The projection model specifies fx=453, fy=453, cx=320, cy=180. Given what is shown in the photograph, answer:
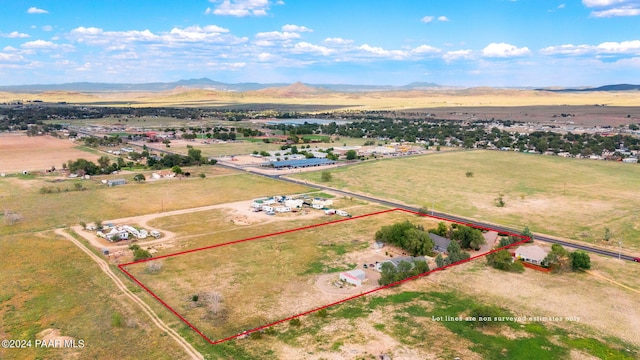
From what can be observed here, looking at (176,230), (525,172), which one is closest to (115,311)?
(176,230)

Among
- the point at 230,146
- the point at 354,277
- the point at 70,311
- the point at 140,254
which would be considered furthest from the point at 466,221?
the point at 230,146

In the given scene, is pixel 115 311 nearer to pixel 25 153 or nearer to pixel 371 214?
→ pixel 371 214

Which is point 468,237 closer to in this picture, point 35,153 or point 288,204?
point 288,204

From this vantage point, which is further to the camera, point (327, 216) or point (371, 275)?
point (327, 216)

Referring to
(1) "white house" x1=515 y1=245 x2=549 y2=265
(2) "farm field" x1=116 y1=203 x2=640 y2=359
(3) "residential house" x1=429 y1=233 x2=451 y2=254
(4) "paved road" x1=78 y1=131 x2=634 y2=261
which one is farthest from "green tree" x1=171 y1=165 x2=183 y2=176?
(1) "white house" x1=515 y1=245 x2=549 y2=265

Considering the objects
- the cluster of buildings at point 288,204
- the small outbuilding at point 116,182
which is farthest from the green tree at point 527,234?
the small outbuilding at point 116,182

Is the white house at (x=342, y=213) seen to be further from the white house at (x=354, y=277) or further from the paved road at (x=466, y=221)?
the white house at (x=354, y=277)
